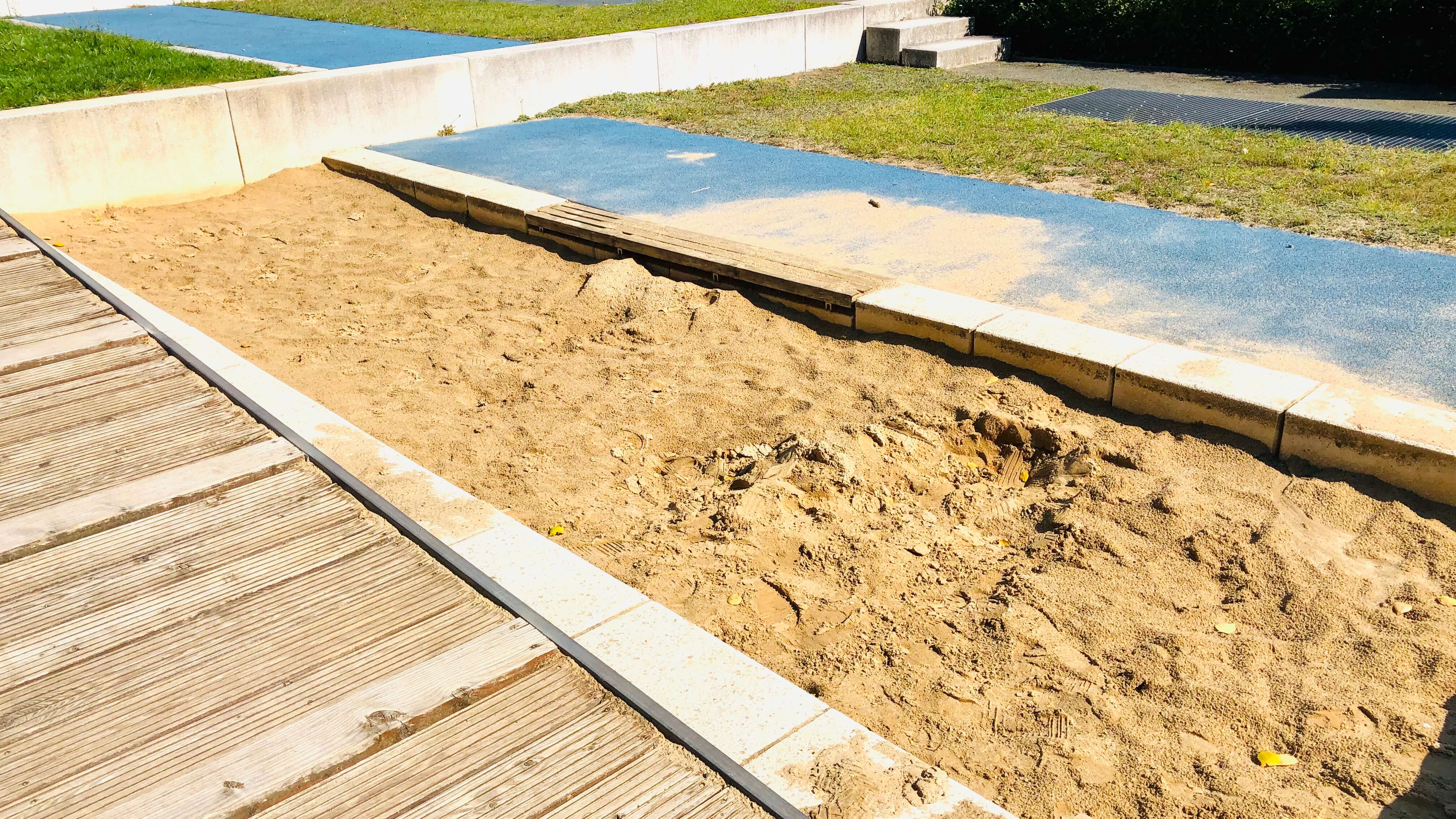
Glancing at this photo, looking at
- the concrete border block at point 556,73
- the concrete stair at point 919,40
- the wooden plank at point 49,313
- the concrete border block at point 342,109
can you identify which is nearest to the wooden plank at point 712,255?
the wooden plank at point 49,313

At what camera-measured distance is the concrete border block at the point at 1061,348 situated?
15.2 ft

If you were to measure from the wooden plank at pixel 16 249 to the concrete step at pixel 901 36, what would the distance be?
35.5 ft

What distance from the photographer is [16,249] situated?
636cm

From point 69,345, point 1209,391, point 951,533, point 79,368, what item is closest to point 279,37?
point 69,345

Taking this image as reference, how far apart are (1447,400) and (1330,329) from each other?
2.71 feet

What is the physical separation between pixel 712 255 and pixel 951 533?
2803mm

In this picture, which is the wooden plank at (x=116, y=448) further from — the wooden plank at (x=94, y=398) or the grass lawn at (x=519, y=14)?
the grass lawn at (x=519, y=14)

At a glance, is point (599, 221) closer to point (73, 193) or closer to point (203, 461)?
point (203, 461)

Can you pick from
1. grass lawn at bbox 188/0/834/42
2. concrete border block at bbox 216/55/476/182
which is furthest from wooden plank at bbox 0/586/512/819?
grass lawn at bbox 188/0/834/42

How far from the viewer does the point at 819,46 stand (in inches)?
557

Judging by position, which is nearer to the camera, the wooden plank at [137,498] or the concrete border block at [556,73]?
the wooden plank at [137,498]

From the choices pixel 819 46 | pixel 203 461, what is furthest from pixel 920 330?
pixel 819 46

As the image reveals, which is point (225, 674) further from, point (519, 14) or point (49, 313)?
point (519, 14)

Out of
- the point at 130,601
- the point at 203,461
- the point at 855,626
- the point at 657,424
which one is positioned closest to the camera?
the point at 130,601
